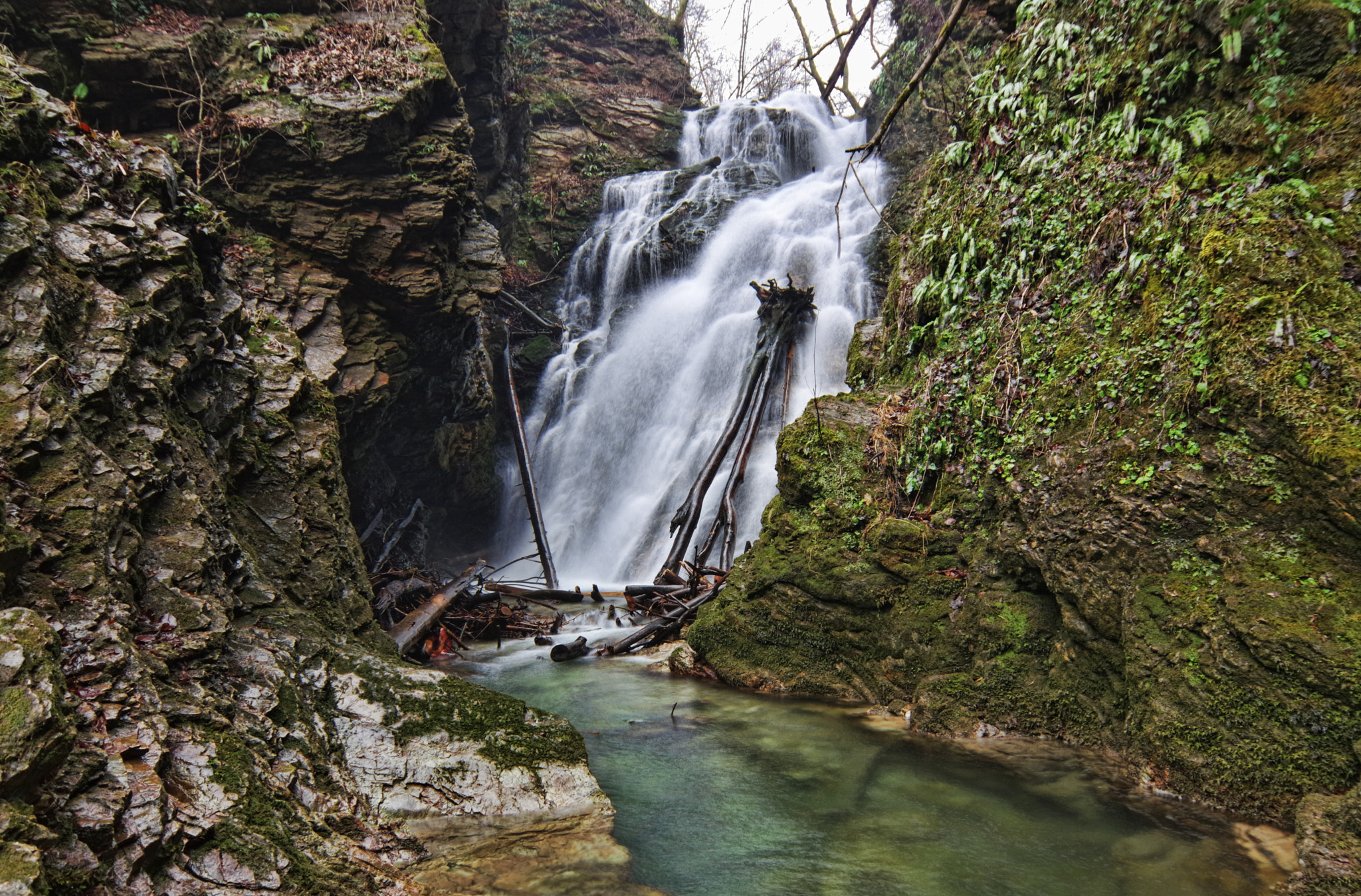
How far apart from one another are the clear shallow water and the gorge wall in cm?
67

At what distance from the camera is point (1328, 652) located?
118 inches

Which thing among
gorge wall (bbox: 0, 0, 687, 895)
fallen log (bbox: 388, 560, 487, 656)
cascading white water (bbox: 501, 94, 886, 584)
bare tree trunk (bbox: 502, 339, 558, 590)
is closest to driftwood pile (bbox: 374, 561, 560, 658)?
fallen log (bbox: 388, 560, 487, 656)

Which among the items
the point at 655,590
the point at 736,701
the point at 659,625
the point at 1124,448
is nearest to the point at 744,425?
the point at 655,590

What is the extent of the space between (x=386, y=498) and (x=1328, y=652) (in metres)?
11.9

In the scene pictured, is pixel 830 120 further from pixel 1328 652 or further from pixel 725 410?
pixel 1328 652

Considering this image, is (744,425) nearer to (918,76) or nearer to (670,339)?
(670,339)

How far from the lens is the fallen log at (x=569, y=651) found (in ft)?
24.4

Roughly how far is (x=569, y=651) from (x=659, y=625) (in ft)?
3.36

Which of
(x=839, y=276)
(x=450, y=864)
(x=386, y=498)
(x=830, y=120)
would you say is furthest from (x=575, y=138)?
(x=450, y=864)

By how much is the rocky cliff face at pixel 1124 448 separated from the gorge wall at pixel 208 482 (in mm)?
2749

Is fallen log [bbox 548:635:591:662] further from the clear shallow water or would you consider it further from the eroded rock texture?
the eroded rock texture

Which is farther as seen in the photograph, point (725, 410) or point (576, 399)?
point (576, 399)

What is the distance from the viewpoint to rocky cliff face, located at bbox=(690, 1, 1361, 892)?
323 centimetres

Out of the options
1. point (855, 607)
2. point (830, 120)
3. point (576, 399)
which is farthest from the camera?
point (830, 120)
